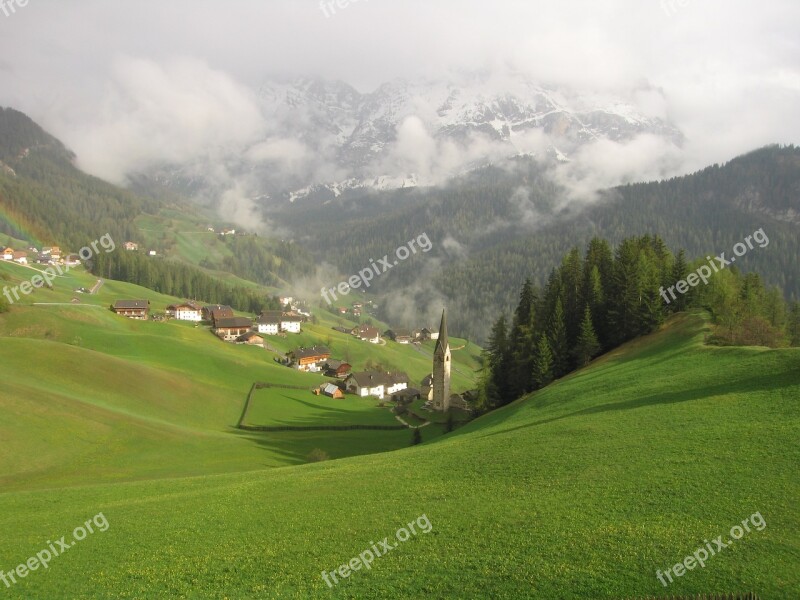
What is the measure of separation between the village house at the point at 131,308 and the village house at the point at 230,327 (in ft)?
61.4

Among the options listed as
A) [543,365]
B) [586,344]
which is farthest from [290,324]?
[586,344]

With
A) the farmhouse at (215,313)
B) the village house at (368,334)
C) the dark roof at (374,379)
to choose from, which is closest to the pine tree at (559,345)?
the dark roof at (374,379)

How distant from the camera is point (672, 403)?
34062mm

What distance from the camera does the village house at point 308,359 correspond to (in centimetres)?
13350

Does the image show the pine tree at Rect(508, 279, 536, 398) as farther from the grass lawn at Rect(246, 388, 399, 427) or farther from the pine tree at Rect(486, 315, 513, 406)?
the grass lawn at Rect(246, 388, 399, 427)

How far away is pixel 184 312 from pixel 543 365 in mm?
128942

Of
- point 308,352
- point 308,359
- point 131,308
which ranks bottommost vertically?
point 308,359

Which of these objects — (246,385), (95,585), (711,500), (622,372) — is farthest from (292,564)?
(246,385)

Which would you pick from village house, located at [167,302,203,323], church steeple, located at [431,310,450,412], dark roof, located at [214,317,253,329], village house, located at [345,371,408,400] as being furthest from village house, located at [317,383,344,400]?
village house, located at [167,302,203,323]

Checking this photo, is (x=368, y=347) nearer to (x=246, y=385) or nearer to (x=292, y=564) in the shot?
(x=246, y=385)

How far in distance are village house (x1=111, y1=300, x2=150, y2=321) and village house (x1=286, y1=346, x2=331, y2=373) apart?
4079 cm

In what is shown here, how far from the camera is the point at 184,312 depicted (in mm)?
161500

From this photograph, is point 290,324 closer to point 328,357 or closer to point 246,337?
point 246,337

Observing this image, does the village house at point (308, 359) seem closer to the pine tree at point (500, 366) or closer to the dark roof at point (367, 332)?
the dark roof at point (367, 332)
